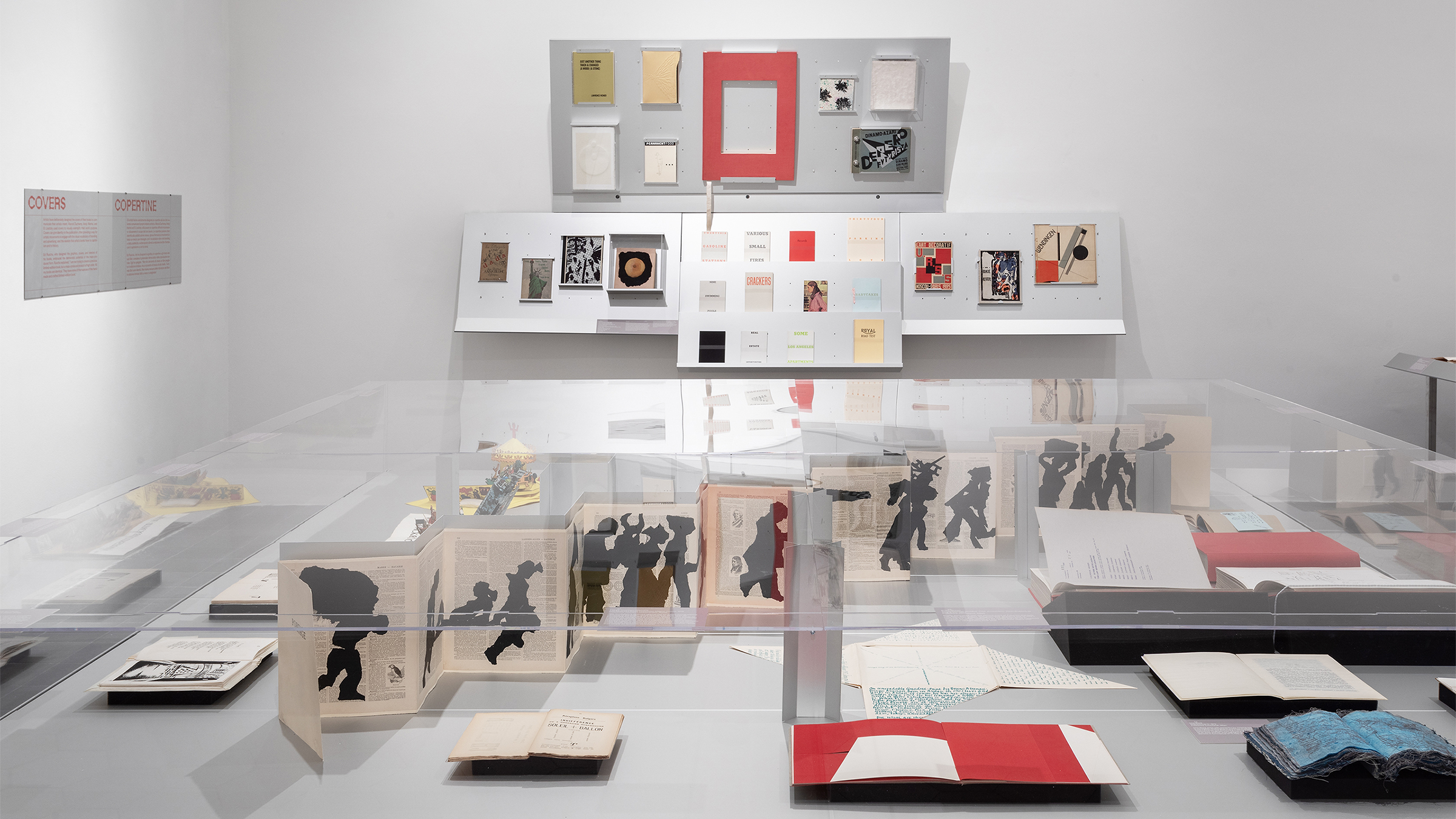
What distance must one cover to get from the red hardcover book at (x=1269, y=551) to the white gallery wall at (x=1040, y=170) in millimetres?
2613

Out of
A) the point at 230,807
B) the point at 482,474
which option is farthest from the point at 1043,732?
the point at 230,807

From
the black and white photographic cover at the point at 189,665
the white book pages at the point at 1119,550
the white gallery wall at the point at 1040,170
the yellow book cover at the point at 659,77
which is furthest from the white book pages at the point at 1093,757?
the yellow book cover at the point at 659,77

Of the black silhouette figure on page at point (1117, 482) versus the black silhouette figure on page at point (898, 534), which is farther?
the black silhouette figure on page at point (1117, 482)

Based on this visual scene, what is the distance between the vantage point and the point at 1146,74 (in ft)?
12.7

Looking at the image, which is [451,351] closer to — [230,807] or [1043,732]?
[230,807]

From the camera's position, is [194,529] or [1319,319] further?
[1319,319]

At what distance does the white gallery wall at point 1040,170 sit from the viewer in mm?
3855

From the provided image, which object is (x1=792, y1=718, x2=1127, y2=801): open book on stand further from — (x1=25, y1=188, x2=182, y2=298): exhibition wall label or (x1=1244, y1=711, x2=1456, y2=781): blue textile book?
(x1=25, y1=188, x2=182, y2=298): exhibition wall label

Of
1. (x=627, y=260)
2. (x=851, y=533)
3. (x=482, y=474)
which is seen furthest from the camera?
(x=627, y=260)

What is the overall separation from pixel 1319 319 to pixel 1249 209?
0.55 meters

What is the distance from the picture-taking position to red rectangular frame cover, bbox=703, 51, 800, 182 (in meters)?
3.83

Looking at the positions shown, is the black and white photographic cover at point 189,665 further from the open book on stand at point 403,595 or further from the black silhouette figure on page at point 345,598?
the black silhouette figure on page at point 345,598

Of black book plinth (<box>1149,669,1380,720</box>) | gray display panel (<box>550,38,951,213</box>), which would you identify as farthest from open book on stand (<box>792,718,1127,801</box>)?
gray display panel (<box>550,38,951,213</box>)

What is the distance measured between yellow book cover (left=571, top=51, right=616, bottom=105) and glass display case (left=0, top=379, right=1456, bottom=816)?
2.45 meters
